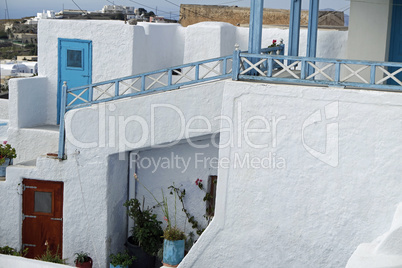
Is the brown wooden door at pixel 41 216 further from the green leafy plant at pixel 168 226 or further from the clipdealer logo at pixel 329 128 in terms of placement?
the clipdealer logo at pixel 329 128

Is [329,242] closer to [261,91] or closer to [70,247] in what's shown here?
[261,91]

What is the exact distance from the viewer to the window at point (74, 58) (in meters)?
13.1

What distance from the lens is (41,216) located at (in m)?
11.1

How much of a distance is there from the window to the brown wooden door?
318 centimetres

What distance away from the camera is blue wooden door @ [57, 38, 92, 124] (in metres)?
13.0

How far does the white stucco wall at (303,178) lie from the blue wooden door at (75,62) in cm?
502

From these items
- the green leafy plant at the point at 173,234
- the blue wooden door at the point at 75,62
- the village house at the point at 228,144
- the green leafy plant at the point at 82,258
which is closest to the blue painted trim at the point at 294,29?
the village house at the point at 228,144

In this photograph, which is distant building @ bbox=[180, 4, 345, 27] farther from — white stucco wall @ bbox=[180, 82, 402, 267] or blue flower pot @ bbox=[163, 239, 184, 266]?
white stucco wall @ bbox=[180, 82, 402, 267]

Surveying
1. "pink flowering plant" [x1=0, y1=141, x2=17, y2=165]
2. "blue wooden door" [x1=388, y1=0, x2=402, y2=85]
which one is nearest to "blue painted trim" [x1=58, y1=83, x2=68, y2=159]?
"pink flowering plant" [x1=0, y1=141, x2=17, y2=165]

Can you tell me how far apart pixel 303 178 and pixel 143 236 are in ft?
10.8

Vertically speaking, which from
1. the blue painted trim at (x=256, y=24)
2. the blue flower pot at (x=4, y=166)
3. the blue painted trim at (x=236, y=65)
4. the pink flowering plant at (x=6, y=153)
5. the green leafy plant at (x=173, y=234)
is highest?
the blue painted trim at (x=256, y=24)

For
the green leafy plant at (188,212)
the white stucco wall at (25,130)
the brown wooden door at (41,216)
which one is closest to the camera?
the green leafy plant at (188,212)

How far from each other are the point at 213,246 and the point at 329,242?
178 centimetres

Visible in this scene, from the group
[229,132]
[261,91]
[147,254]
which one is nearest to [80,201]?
[147,254]
